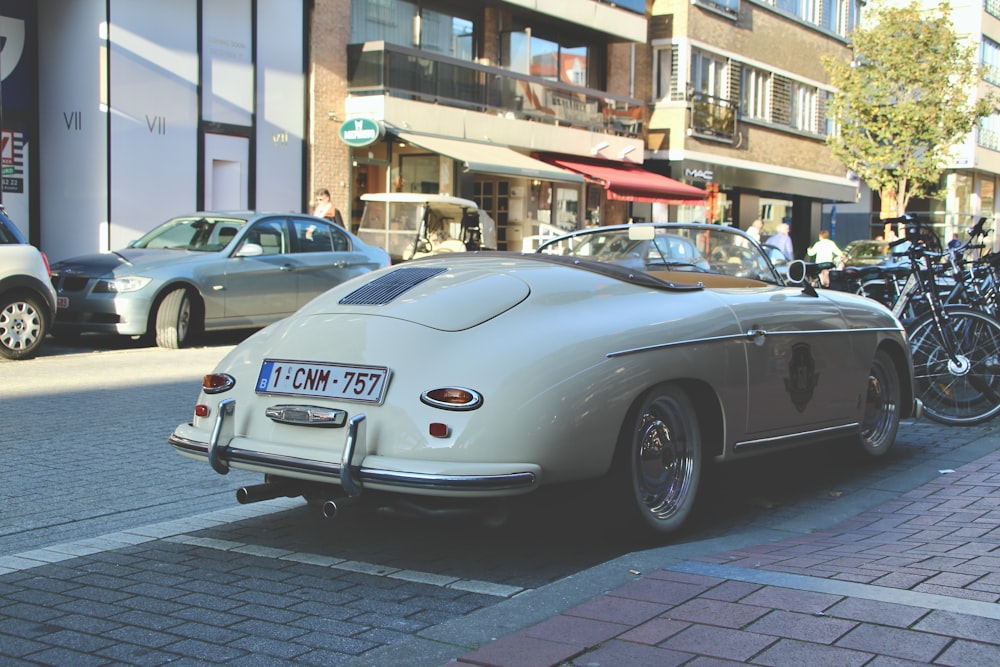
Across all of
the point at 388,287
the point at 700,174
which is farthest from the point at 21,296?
the point at 700,174

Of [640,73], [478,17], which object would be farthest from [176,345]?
[640,73]

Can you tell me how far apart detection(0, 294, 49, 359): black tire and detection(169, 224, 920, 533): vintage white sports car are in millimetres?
7401

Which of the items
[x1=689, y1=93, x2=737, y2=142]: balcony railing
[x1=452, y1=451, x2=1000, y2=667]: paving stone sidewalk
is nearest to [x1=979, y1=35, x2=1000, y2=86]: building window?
[x1=689, y1=93, x2=737, y2=142]: balcony railing

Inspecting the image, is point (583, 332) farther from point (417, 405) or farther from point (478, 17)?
point (478, 17)

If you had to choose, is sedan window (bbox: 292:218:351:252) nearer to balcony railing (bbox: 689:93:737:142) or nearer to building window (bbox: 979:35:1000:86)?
balcony railing (bbox: 689:93:737:142)

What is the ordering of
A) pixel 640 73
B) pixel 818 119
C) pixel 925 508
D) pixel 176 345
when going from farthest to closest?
pixel 818 119 → pixel 640 73 → pixel 176 345 → pixel 925 508

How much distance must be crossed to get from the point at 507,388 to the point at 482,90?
22569 mm

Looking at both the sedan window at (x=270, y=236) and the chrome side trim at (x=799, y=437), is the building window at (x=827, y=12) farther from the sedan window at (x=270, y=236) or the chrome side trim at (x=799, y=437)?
the chrome side trim at (x=799, y=437)

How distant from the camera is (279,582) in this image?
4195mm

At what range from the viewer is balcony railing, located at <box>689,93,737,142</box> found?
33625 millimetres

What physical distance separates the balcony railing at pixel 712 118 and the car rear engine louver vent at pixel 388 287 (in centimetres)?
2947

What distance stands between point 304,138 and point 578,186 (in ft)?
32.0

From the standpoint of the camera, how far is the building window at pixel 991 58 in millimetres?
50925

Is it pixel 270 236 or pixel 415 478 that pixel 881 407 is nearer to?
pixel 415 478
